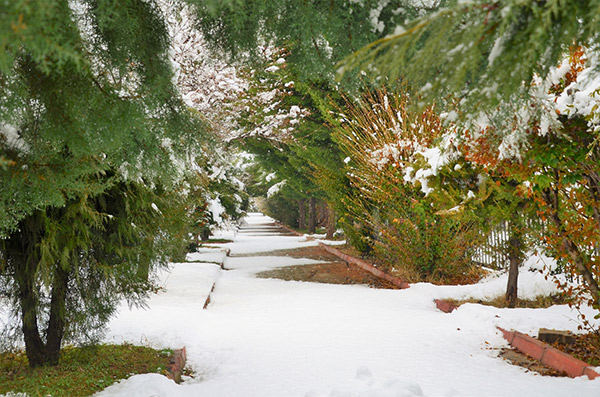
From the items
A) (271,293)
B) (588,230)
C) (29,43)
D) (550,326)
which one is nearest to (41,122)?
(29,43)

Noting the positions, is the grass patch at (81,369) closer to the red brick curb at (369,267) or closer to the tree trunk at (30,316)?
the tree trunk at (30,316)

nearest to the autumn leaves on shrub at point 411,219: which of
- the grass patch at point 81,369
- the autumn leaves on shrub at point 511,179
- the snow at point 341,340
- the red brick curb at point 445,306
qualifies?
the autumn leaves on shrub at point 511,179

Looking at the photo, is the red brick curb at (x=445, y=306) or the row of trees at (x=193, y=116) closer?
the row of trees at (x=193, y=116)

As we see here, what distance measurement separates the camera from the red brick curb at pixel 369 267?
431 inches

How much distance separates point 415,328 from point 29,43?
6255 mm

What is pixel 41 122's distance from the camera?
2502 mm

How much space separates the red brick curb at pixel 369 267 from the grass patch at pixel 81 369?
6.48 meters

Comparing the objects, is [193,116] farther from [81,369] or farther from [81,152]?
[81,369]

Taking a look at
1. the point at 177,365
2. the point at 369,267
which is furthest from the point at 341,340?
the point at 369,267

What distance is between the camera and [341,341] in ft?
19.8

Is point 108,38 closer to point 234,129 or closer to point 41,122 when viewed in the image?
point 41,122

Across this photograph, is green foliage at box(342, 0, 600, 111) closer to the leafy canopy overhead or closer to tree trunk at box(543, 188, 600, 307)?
the leafy canopy overhead

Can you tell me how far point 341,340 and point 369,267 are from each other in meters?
7.80

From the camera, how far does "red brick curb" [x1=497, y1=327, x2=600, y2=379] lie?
4609mm
